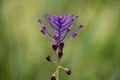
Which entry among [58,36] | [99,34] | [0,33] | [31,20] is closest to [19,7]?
[31,20]

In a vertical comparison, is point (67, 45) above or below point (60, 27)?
below

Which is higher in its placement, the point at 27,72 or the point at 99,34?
the point at 99,34

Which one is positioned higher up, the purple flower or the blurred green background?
the purple flower

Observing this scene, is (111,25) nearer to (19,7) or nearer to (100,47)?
(100,47)

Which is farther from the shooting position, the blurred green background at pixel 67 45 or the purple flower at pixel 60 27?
the blurred green background at pixel 67 45

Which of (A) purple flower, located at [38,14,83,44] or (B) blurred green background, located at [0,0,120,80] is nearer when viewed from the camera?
(A) purple flower, located at [38,14,83,44]

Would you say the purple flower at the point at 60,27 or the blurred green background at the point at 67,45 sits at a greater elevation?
the purple flower at the point at 60,27

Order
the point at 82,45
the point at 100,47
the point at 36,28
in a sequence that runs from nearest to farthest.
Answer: the point at 82,45, the point at 100,47, the point at 36,28

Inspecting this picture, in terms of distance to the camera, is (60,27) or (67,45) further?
(67,45)
